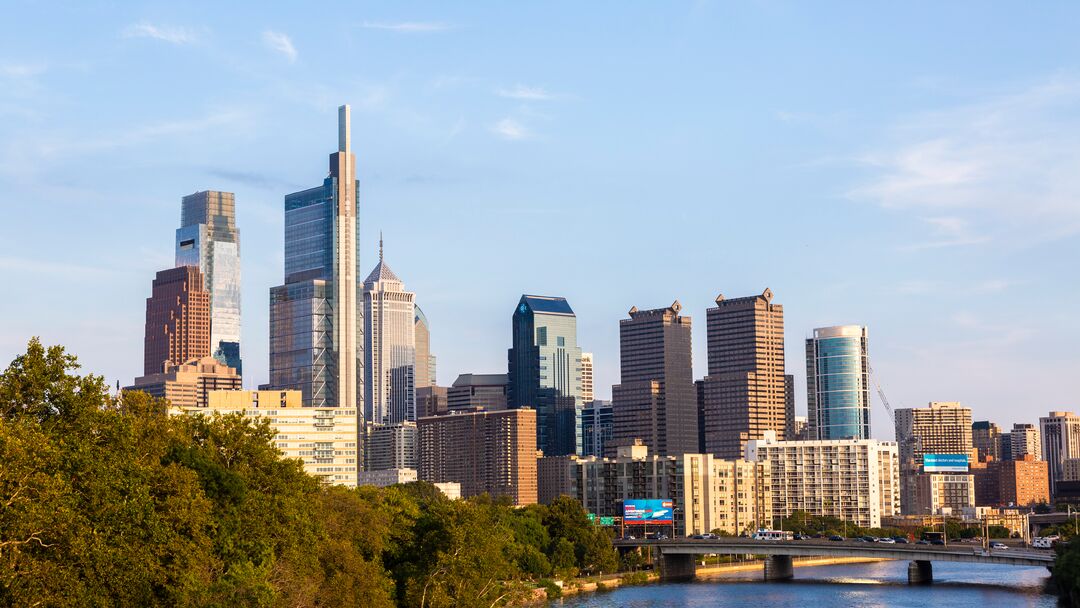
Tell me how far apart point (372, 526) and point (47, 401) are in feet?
136

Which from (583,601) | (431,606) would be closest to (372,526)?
(431,606)

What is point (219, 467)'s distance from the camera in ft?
289

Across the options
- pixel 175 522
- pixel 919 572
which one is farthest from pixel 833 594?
pixel 175 522

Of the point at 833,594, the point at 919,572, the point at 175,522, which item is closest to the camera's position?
the point at 175,522

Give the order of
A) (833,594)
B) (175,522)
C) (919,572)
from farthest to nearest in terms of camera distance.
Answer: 1. (919,572)
2. (833,594)
3. (175,522)

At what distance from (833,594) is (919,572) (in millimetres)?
24577

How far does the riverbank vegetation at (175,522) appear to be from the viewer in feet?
210

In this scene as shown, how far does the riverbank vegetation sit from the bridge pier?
90.8 metres

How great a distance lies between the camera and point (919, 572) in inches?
7426

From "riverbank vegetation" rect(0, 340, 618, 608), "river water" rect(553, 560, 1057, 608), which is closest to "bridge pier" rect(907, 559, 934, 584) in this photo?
"river water" rect(553, 560, 1057, 608)

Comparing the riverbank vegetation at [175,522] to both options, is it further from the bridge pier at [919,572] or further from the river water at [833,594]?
the bridge pier at [919,572]

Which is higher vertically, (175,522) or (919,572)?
(175,522)

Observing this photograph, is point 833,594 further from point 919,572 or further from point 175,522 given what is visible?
point 175,522

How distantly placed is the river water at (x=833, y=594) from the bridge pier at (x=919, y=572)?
1.45 meters
